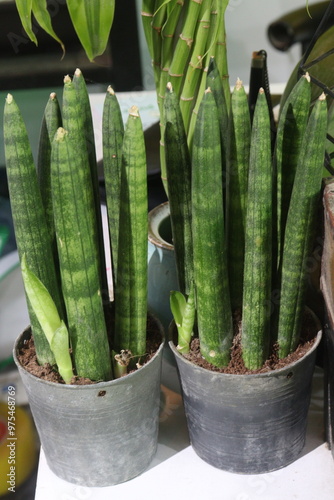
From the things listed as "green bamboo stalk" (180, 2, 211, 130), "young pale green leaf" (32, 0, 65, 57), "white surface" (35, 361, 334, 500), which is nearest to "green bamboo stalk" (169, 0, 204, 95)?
"green bamboo stalk" (180, 2, 211, 130)

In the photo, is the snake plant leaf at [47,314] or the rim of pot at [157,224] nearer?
the snake plant leaf at [47,314]

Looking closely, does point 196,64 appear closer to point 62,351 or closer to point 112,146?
point 112,146

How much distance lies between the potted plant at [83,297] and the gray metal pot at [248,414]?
42 mm

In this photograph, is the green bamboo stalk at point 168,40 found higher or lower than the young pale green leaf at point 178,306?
higher

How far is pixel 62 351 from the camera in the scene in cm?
49

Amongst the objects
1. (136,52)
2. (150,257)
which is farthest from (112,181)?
(136,52)

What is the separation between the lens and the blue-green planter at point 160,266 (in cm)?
63

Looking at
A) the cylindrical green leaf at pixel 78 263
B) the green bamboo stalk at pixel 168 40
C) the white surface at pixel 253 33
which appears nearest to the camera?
the cylindrical green leaf at pixel 78 263

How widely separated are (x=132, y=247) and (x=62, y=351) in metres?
0.10

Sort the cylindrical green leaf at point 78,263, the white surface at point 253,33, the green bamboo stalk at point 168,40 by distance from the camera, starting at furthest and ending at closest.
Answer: the white surface at point 253,33 → the green bamboo stalk at point 168,40 → the cylindrical green leaf at point 78,263

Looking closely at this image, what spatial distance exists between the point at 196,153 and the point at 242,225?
107 millimetres

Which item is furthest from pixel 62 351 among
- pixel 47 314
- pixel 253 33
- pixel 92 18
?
pixel 253 33

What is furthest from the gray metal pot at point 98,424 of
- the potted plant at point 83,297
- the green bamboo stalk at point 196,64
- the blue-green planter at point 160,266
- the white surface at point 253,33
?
the white surface at point 253,33

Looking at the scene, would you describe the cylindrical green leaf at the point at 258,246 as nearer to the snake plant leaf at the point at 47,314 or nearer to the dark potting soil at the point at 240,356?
the dark potting soil at the point at 240,356
